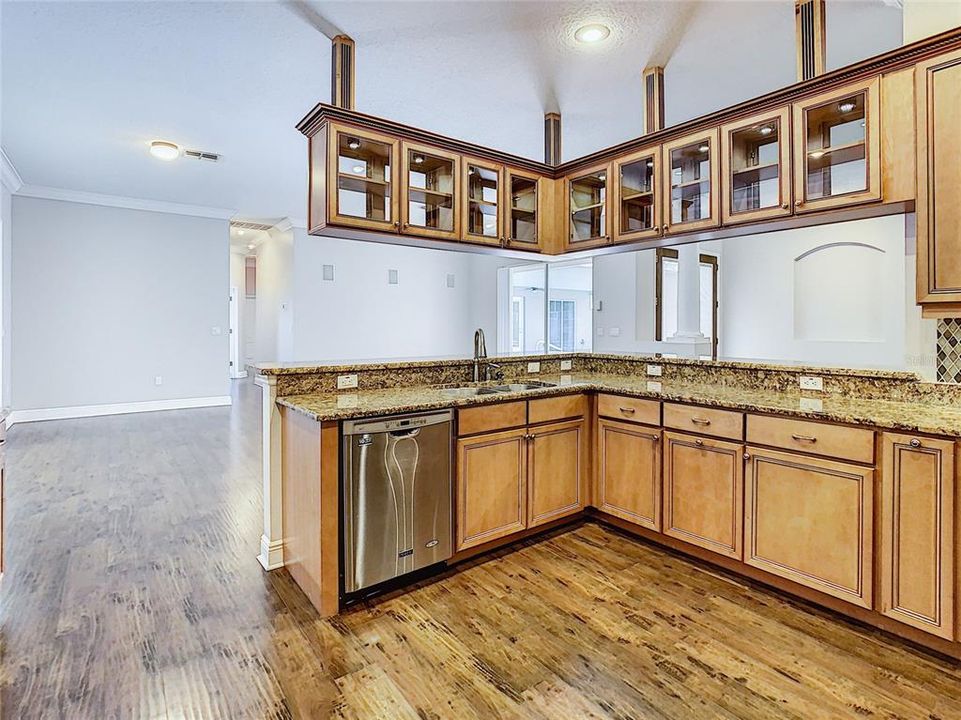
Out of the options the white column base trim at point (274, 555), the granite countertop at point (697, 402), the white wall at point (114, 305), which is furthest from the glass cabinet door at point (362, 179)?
the white wall at point (114, 305)

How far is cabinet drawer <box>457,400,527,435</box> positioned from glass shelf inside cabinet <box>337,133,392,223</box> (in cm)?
116

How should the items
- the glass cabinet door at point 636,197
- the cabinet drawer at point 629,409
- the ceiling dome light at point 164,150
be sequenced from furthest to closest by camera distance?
the ceiling dome light at point 164,150 < the glass cabinet door at point 636,197 < the cabinet drawer at point 629,409

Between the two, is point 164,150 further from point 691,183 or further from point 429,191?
point 691,183

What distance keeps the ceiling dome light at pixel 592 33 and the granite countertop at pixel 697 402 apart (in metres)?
1.99

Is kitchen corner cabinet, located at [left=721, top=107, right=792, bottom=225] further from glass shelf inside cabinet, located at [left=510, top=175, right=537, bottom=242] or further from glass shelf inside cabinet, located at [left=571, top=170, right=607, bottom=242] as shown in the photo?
glass shelf inside cabinet, located at [left=510, top=175, right=537, bottom=242]

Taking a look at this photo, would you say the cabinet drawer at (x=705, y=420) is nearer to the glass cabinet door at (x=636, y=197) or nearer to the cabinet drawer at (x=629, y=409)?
the cabinet drawer at (x=629, y=409)

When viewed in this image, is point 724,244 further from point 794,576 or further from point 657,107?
point 794,576

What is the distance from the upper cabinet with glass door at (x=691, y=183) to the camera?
9.08 ft

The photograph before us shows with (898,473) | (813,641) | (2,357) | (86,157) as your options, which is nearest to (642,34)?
(898,473)

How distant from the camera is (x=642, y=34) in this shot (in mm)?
2871

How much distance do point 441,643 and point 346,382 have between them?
4.66ft

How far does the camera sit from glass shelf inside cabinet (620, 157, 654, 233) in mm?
3100

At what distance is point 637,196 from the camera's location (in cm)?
317

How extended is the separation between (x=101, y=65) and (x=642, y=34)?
3.38m
